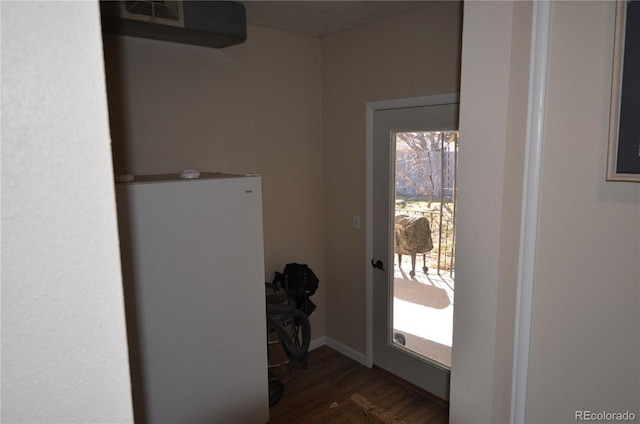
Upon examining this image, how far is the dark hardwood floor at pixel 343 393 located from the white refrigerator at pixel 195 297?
0.55m

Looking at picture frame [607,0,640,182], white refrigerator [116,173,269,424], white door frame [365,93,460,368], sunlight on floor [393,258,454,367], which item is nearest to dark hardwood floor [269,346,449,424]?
white door frame [365,93,460,368]

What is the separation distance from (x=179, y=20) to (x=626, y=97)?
2.08 m

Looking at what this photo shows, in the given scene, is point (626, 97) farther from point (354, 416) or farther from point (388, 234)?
point (388, 234)

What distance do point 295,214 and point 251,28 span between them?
140 centimetres

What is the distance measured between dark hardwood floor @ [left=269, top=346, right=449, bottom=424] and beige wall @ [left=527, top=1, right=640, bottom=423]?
169cm

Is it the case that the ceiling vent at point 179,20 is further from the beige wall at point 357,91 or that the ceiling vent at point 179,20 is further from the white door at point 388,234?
the white door at point 388,234

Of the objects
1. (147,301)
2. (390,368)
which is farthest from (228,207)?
(390,368)

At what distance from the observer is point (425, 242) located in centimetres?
285

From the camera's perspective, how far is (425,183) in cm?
277

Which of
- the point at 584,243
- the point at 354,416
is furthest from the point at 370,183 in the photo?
the point at 584,243

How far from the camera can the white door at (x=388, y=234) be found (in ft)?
9.20

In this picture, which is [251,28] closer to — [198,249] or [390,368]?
[198,249]

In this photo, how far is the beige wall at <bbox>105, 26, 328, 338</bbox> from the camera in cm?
249

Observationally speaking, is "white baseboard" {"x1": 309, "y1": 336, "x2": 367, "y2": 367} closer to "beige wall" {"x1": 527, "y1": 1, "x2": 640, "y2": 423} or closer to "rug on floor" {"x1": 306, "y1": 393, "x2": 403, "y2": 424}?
"rug on floor" {"x1": 306, "y1": 393, "x2": 403, "y2": 424}
